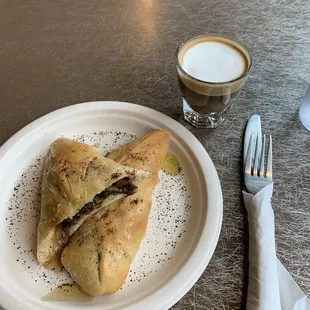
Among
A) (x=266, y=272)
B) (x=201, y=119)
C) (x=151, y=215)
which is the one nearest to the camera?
(x=266, y=272)

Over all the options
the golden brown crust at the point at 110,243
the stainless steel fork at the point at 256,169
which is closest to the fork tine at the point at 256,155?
the stainless steel fork at the point at 256,169

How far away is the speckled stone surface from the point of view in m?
0.87

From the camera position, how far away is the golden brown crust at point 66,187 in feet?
2.70

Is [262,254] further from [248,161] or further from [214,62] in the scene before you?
[214,62]

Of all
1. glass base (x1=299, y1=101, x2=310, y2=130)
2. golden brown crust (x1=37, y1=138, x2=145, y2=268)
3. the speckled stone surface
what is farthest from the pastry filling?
glass base (x1=299, y1=101, x2=310, y2=130)

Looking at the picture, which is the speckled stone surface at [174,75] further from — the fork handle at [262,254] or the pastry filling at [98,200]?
the pastry filling at [98,200]

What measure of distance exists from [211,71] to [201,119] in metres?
0.13

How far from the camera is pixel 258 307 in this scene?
2.45 feet

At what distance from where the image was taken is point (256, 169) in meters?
0.95

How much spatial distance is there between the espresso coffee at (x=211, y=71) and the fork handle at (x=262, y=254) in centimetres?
22

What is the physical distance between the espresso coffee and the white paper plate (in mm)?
84

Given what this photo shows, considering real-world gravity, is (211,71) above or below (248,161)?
above

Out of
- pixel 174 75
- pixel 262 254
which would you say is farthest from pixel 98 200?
pixel 174 75

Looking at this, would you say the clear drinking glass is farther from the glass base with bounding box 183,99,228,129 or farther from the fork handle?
the fork handle
